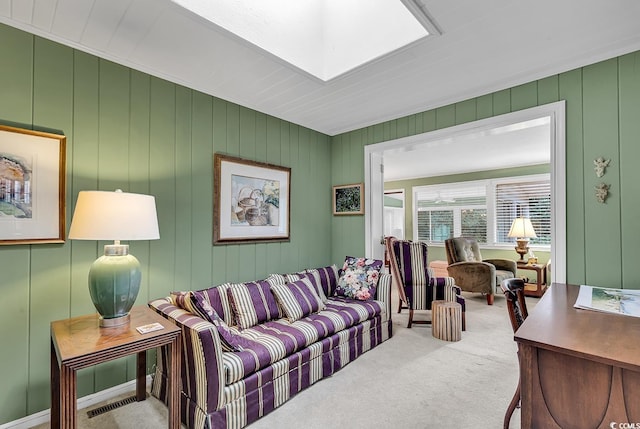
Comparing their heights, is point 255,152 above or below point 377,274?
above

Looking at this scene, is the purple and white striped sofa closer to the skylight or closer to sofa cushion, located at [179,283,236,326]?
sofa cushion, located at [179,283,236,326]

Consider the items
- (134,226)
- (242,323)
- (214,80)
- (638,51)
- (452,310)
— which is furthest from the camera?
(452,310)

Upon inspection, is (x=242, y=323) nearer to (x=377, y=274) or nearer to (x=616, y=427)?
(x=377, y=274)

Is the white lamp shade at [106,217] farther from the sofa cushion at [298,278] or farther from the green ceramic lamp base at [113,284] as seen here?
the sofa cushion at [298,278]

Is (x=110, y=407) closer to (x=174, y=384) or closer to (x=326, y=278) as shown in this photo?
(x=174, y=384)

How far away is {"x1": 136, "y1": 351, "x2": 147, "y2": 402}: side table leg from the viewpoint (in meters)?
2.12

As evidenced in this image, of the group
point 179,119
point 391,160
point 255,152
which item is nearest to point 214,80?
point 179,119

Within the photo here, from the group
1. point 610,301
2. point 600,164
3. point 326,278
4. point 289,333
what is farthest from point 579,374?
point 326,278

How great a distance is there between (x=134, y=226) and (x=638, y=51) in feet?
11.6

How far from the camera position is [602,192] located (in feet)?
7.44

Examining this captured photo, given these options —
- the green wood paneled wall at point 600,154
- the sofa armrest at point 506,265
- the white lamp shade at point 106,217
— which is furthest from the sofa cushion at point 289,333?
the sofa armrest at point 506,265

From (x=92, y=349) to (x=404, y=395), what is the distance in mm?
1918

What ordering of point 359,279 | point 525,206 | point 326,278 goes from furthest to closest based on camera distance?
point 525,206
point 326,278
point 359,279

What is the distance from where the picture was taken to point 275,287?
270cm
